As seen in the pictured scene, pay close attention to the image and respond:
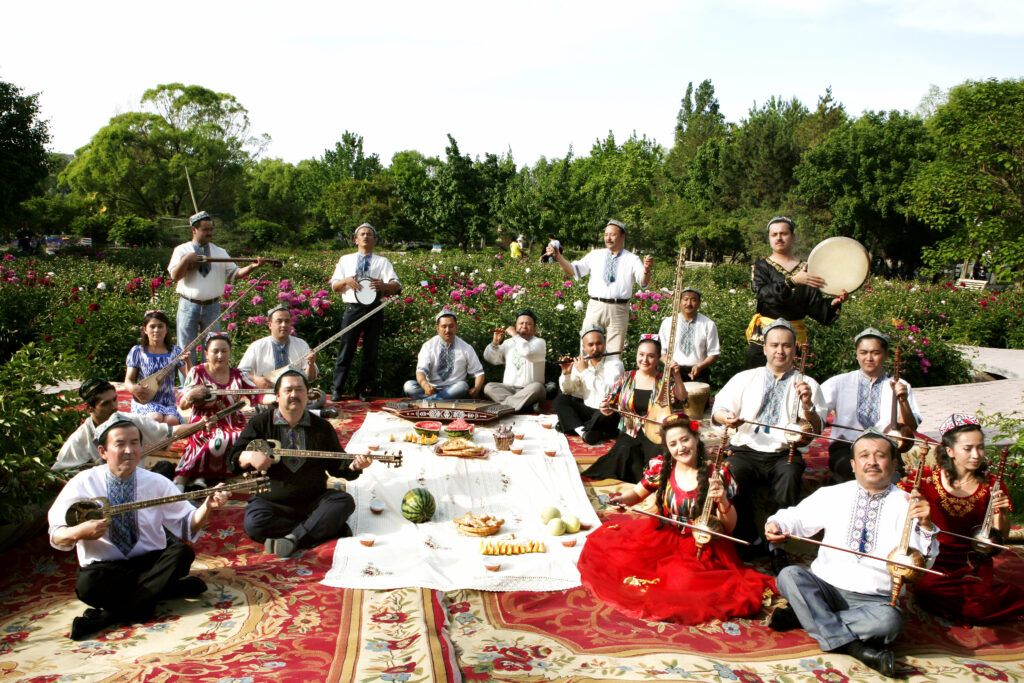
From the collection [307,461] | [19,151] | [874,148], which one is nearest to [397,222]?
[19,151]

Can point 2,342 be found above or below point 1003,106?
below

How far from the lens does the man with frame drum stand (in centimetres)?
830

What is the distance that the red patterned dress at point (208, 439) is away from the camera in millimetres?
5691

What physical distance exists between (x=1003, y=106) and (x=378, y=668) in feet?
67.9

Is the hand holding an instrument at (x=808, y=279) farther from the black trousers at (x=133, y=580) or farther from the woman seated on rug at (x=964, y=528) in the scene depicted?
the black trousers at (x=133, y=580)

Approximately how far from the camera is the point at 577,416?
7484 mm

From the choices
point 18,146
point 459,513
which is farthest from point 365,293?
point 18,146

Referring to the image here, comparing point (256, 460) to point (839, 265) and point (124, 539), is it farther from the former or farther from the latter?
point (839, 265)

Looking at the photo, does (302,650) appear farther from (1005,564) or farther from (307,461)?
(1005,564)

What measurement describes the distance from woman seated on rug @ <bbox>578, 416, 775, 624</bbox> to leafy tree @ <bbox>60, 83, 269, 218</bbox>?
3074 centimetres

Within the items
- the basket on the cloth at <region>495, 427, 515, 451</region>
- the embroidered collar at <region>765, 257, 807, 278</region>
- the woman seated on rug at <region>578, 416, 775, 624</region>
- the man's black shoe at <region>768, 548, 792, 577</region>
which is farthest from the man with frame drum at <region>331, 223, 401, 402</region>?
the man's black shoe at <region>768, 548, 792, 577</region>

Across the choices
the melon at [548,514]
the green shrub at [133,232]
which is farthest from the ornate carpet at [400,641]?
the green shrub at [133,232]

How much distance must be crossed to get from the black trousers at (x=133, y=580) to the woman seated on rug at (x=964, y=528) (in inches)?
162

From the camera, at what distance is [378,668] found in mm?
3301
